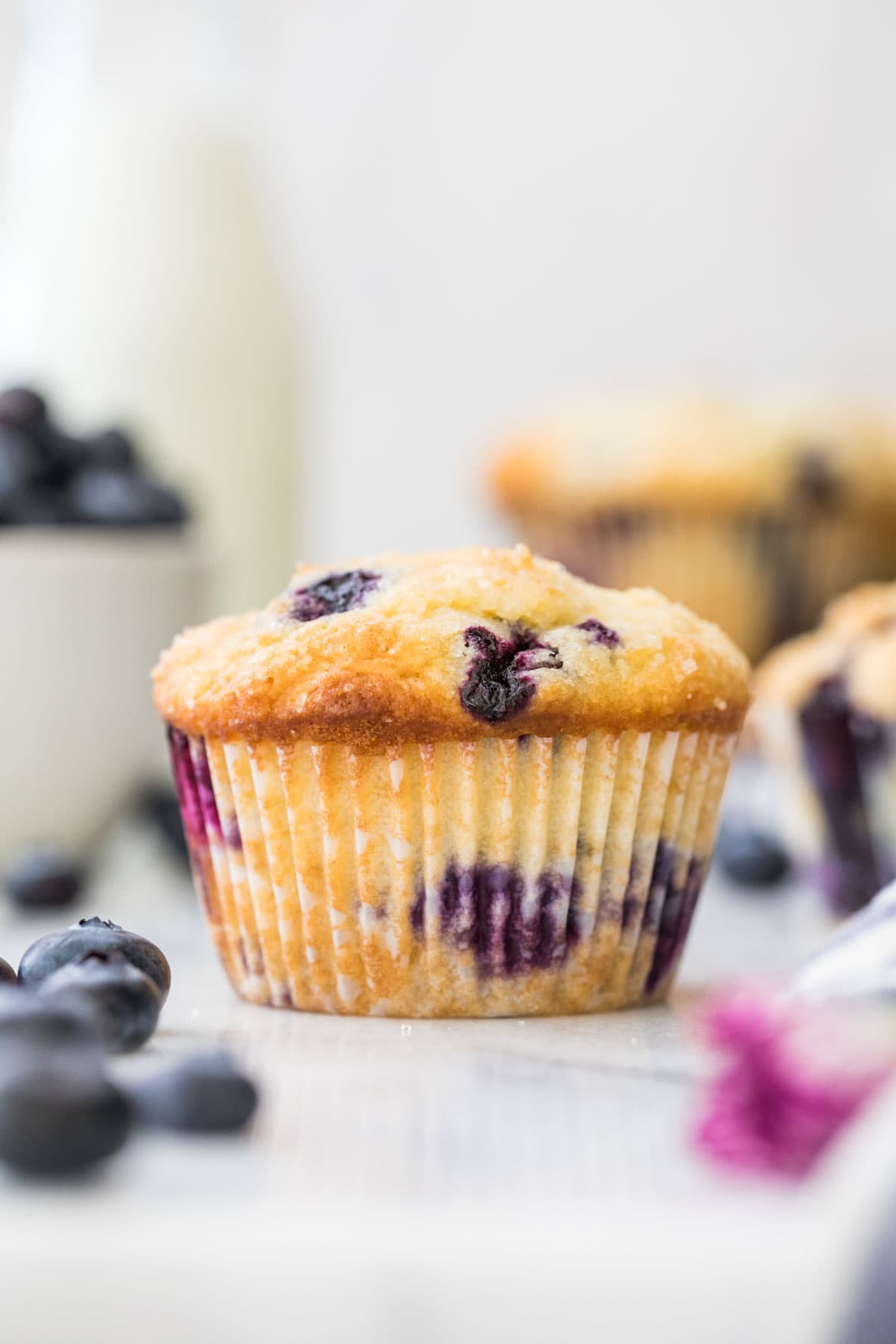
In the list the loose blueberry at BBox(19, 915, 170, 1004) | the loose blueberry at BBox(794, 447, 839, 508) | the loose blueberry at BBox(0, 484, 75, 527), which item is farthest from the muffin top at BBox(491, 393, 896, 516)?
the loose blueberry at BBox(19, 915, 170, 1004)

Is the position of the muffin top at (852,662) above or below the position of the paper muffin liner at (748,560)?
above

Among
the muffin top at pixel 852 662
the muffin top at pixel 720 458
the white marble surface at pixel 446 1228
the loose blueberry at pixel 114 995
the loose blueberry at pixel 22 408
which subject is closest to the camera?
the white marble surface at pixel 446 1228

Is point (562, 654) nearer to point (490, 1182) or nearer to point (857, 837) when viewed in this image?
point (490, 1182)

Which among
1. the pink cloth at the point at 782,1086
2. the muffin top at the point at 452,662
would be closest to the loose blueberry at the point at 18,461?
the muffin top at the point at 452,662

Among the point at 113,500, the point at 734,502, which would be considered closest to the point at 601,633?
the point at 113,500

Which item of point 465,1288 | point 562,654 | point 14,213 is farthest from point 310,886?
point 14,213

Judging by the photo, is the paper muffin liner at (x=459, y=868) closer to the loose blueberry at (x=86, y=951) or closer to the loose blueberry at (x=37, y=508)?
the loose blueberry at (x=86, y=951)

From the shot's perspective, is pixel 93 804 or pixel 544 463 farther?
pixel 544 463
